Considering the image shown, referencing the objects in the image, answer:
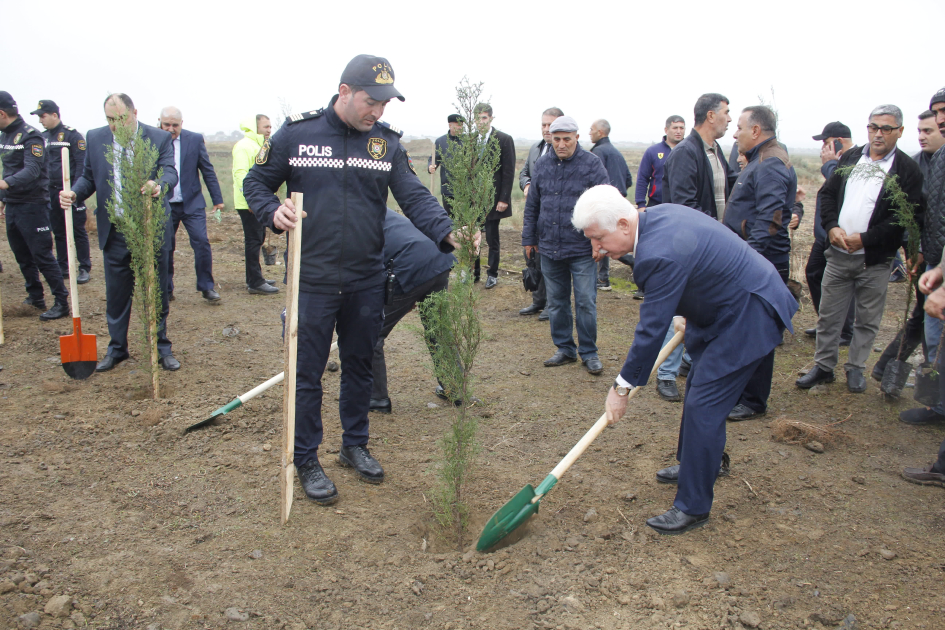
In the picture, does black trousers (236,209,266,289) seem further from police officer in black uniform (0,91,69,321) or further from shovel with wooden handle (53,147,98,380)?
shovel with wooden handle (53,147,98,380)

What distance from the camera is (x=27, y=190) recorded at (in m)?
6.97

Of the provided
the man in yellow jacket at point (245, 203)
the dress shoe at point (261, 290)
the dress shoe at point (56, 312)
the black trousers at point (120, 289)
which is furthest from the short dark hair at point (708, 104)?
the dress shoe at point (56, 312)

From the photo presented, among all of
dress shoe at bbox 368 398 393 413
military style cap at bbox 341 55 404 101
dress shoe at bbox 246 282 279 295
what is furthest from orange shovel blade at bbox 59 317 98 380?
military style cap at bbox 341 55 404 101

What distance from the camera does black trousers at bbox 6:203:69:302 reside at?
278 inches

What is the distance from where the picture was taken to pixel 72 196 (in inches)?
212

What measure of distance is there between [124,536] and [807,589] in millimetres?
3520

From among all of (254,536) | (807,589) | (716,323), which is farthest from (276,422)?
(807,589)

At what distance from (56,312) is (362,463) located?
5.40 m

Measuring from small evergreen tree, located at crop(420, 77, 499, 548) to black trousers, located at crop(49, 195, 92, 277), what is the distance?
19.3 feet

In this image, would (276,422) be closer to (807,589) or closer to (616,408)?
(616,408)

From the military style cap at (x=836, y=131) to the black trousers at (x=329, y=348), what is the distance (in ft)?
19.9

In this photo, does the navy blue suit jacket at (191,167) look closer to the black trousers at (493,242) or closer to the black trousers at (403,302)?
the black trousers at (493,242)

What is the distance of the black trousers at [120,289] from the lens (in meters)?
5.45

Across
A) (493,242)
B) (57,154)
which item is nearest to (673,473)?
(493,242)
